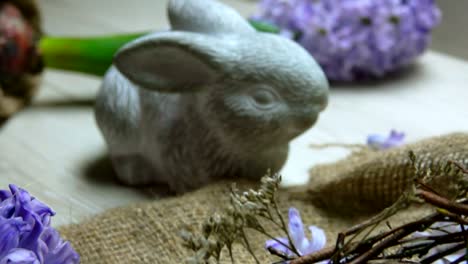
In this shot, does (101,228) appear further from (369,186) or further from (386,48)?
(386,48)

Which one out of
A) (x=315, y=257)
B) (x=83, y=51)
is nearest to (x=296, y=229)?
(x=315, y=257)

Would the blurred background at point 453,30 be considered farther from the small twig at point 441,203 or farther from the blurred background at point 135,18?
the small twig at point 441,203

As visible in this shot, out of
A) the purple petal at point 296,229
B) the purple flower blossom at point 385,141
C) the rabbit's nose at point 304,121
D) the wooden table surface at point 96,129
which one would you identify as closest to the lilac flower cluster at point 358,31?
the wooden table surface at point 96,129

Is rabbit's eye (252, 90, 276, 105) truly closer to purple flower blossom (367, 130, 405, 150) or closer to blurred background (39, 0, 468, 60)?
purple flower blossom (367, 130, 405, 150)

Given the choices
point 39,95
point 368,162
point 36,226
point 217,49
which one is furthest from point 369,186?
point 39,95

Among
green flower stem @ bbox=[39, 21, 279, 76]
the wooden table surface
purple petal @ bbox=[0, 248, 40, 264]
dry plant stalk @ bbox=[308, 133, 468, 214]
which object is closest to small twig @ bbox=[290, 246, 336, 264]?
purple petal @ bbox=[0, 248, 40, 264]

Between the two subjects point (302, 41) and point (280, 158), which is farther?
point (302, 41)
